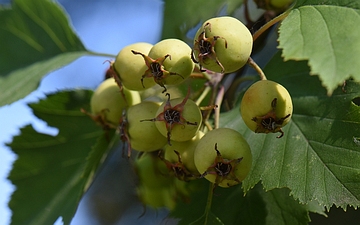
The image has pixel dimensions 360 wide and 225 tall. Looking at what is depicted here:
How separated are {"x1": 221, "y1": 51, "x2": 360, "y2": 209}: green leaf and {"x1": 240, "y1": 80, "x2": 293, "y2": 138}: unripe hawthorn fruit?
13 cm

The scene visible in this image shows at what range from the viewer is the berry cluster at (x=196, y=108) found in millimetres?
845

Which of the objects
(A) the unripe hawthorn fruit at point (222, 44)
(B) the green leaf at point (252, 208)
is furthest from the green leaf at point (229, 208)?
(A) the unripe hawthorn fruit at point (222, 44)

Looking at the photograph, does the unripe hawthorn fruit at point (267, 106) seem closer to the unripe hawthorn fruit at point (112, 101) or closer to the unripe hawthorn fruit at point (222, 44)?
the unripe hawthorn fruit at point (222, 44)

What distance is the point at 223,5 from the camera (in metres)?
1.66

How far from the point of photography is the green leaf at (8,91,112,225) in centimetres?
144

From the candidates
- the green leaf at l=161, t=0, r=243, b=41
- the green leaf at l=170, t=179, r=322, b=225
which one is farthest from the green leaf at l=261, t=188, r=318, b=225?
the green leaf at l=161, t=0, r=243, b=41

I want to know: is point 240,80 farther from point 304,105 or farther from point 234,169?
point 234,169

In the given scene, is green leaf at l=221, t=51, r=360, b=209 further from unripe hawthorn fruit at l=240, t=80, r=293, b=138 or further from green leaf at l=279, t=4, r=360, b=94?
green leaf at l=279, t=4, r=360, b=94

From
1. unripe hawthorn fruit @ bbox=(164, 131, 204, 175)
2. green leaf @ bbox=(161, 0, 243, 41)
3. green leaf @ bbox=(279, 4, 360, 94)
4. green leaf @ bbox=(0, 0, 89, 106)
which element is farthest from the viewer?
green leaf @ bbox=(161, 0, 243, 41)

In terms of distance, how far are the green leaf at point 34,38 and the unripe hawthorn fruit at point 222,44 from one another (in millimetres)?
768

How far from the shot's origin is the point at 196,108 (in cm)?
94

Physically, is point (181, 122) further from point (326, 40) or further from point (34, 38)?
point (34, 38)

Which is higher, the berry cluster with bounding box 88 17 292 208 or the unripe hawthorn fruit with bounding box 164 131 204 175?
the berry cluster with bounding box 88 17 292 208

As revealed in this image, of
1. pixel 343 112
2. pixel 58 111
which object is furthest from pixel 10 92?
pixel 343 112
